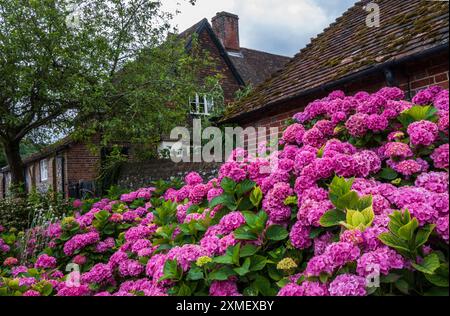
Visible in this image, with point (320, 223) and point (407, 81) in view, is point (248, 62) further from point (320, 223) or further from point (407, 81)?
point (320, 223)

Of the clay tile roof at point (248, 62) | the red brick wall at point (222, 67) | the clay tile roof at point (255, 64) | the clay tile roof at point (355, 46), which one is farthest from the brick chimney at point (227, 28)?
the clay tile roof at point (355, 46)

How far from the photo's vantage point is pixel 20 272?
3.80 meters

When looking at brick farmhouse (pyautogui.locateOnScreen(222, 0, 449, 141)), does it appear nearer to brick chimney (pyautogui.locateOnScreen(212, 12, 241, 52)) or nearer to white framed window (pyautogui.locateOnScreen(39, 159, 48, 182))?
brick chimney (pyautogui.locateOnScreen(212, 12, 241, 52))

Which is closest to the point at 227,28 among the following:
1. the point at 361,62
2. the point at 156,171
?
the point at 156,171

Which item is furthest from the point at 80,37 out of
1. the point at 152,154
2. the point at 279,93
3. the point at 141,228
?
the point at 141,228

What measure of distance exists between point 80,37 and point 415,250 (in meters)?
8.17

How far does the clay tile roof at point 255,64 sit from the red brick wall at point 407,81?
13.7 m

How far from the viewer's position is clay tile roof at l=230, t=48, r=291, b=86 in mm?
20875

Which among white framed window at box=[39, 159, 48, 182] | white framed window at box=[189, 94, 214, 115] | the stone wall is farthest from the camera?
white framed window at box=[39, 159, 48, 182]

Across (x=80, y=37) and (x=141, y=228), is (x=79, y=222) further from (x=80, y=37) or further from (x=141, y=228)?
(x=80, y=37)

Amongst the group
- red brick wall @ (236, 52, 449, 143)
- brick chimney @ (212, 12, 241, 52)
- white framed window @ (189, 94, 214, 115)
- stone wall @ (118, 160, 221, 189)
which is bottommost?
stone wall @ (118, 160, 221, 189)

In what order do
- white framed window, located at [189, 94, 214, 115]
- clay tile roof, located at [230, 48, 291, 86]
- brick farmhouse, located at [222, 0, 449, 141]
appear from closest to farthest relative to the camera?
brick farmhouse, located at [222, 0, 449, 141], white framed window, located at [189, 94, 214, 115], clay tile roof, located at [230, 48, 291, 86]

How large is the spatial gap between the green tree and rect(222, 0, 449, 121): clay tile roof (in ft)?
6.65

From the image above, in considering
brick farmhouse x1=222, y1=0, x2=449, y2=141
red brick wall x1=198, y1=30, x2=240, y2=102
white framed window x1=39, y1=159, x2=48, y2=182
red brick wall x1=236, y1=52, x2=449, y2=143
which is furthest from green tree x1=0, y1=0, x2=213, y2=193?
white framed window x1=39, y1=159, x2=48, y2=182
